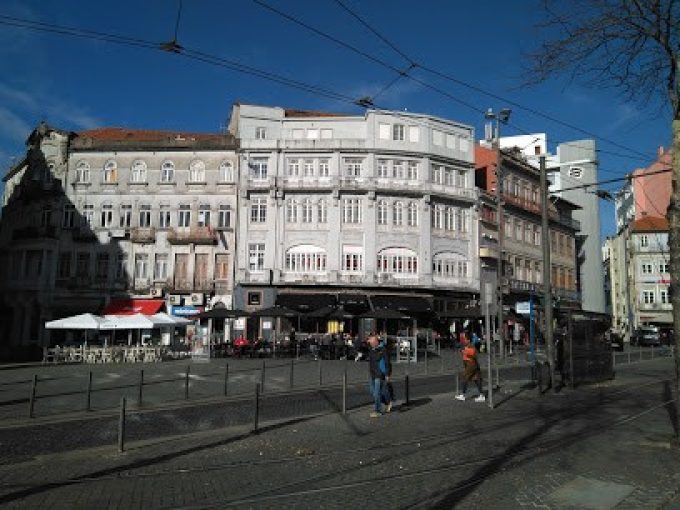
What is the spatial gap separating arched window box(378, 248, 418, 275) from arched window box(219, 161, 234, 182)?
11648mm

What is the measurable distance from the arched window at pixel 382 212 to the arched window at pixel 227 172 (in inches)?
410

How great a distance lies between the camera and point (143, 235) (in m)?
41.0

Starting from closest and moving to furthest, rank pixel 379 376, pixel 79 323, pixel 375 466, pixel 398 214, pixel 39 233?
pixel 375 466
pixel 379 376
pixel 79 323
pixel 39 233
pixel 398 214

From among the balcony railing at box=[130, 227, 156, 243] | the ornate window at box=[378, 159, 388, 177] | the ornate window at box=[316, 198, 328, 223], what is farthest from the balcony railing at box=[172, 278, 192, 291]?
the ornate window at box=[378, 159, 388, 177]

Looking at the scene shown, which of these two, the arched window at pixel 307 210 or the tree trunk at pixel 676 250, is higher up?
the arched window at pixel 307 210

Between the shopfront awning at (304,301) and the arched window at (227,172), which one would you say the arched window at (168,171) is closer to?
the arched window at (227,172)

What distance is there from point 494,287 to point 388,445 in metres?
6.18

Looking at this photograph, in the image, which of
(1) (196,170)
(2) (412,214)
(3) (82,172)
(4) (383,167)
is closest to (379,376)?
(2) (412,214)

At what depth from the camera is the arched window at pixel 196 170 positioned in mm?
41656

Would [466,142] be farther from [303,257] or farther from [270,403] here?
[270,403]

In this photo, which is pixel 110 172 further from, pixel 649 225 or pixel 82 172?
pixel 649 225

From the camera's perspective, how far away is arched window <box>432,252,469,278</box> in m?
41.4

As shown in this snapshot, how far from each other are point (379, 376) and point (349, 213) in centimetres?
2913

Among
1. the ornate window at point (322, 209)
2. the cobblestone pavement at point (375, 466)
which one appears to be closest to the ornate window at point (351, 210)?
the ornate window at point (322, 209)
